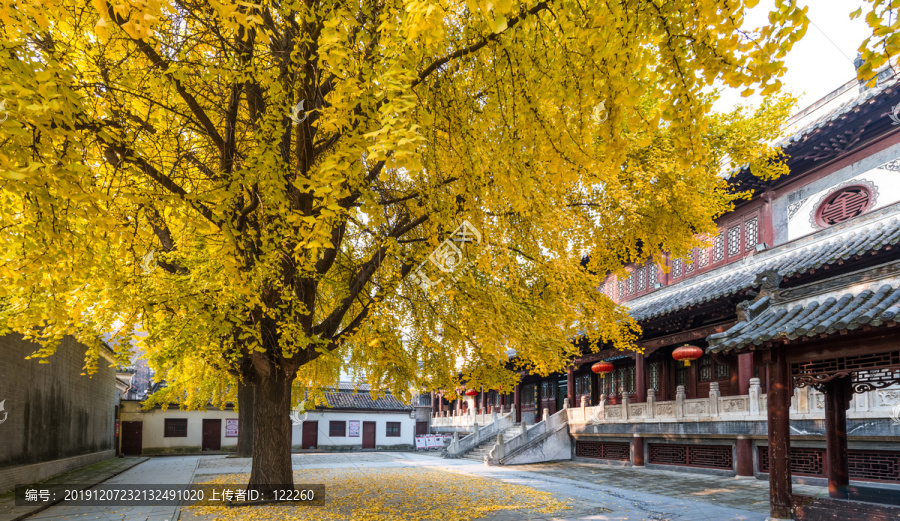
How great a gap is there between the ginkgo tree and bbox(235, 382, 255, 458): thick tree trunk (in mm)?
10804

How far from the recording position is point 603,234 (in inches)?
410

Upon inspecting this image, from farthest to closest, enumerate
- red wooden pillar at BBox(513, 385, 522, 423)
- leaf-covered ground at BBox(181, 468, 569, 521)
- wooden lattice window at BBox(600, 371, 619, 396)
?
red wooden pillar at BBox(513, 385, 522, 423), wooden lattice window at BBox(600, 371, 619, 396), leaf-covered ground at BBox(181, 468, 569, 521)

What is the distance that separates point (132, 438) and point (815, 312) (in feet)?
101

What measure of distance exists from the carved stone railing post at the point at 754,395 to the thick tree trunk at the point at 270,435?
9811mm

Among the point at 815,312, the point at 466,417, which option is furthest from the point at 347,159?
the point at 466,417

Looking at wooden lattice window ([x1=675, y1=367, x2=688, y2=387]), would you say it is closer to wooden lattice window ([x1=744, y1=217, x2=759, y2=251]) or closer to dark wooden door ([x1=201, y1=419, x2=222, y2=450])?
wooden lattice window ([x1=744, y1=217, x2=759, y2=251])

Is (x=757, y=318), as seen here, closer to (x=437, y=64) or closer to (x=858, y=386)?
(x=858, y=386)

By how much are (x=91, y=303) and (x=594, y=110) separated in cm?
705

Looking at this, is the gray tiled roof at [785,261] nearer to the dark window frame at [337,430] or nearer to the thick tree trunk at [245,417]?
the thick tree trunk at [245,417]

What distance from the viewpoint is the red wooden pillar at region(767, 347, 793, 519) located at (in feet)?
21.7

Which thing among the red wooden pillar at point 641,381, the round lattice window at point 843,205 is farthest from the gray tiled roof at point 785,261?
the red wooden pillar at point 641,381

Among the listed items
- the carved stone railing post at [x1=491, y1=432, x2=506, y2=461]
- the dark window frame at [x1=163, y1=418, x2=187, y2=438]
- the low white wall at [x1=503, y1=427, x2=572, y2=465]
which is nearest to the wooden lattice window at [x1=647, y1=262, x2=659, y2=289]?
the low white wall at [x1=503, y1=427, x2=572, y2=465]

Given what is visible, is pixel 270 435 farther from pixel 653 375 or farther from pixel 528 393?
pixel 528 393

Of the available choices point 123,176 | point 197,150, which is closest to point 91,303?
point 123,176
